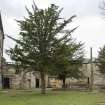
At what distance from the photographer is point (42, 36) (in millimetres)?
55156

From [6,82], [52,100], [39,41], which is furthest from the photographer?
[6,82]

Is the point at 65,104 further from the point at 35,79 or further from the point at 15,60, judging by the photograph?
the point at 35,79

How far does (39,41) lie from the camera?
54938 millimetres

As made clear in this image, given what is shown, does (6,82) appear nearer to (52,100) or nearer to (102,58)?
(102,58)

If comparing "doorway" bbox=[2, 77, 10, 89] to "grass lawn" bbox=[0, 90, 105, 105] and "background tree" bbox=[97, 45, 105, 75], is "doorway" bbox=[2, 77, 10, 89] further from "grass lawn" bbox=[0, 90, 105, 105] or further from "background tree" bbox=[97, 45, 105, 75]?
"grass lawn" bbox=[0, 90, 105, 105]

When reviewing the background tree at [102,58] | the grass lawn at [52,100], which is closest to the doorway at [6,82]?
the background tree at [102,58]

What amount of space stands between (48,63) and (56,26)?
17.5ft

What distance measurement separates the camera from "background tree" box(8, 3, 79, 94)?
54.5 meters

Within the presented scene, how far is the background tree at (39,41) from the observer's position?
54500 mm

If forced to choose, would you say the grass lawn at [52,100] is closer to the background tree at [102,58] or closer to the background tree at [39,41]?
the background tree at [39,41]

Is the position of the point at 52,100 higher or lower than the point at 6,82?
lower

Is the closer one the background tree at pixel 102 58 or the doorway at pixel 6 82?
the background tree at pixel 102 58

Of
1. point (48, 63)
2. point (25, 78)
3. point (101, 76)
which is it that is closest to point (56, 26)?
point (48, 63)

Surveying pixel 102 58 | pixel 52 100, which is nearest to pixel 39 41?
pixel 52 100
